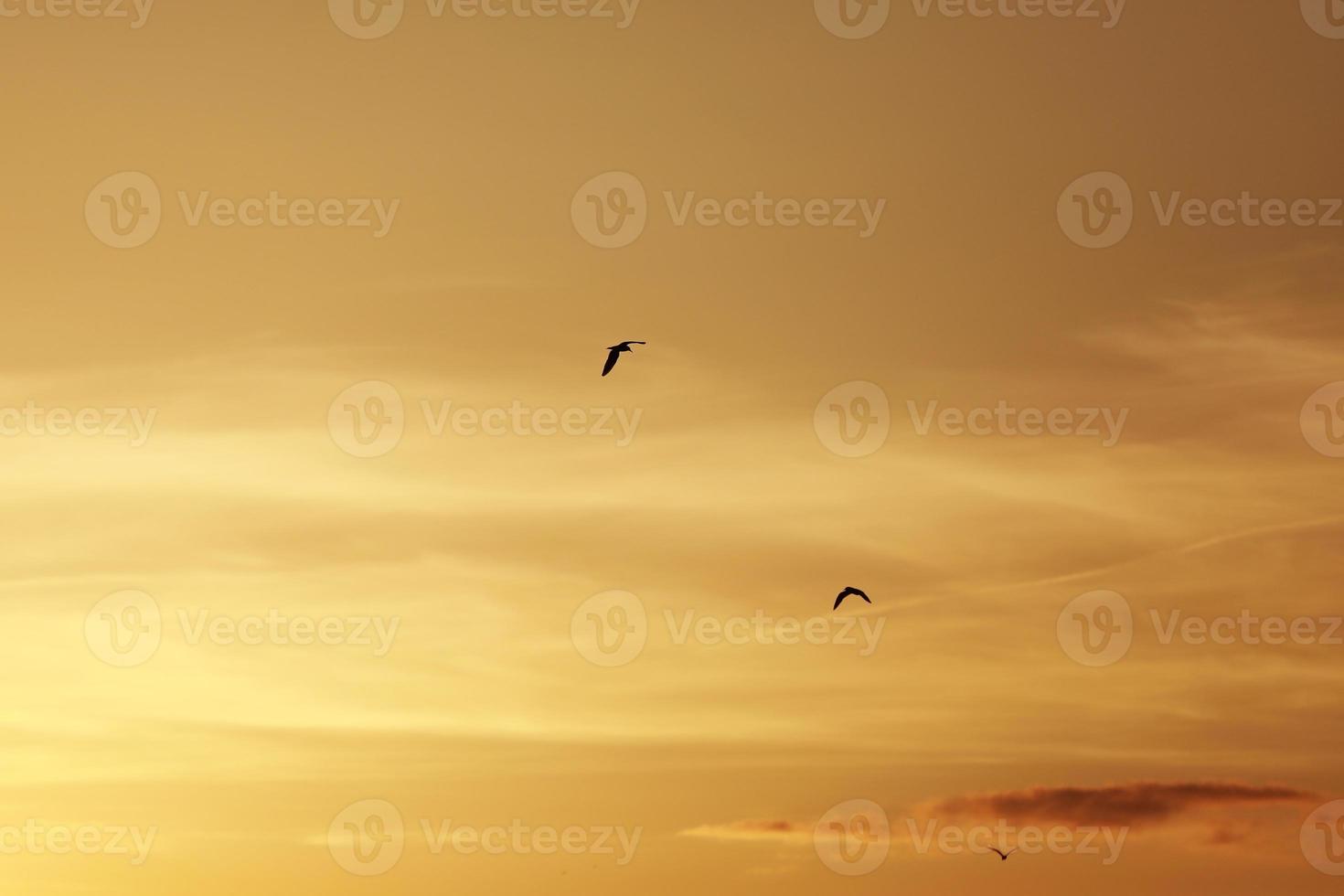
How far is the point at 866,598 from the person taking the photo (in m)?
86.4

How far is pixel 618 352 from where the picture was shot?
82.7 metres

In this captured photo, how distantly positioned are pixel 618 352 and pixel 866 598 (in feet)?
42.6

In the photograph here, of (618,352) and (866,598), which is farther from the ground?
(618,352)
